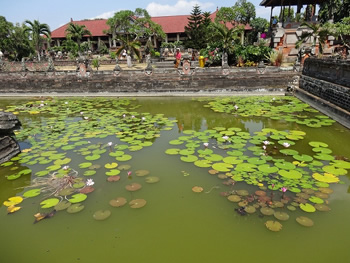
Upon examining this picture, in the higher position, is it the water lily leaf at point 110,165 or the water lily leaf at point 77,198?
the water lily leaf at point 110,165

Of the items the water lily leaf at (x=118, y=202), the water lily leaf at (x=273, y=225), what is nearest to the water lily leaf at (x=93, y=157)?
the water lily leaf at (x=118, y=202)

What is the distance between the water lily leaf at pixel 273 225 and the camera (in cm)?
247

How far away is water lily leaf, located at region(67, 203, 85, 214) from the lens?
2.85 meters

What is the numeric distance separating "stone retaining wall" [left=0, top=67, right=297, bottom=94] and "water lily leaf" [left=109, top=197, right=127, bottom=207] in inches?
323

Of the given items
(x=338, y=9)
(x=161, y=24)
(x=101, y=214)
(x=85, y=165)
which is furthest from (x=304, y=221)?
(x=161, y=24)

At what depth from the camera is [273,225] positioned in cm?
251

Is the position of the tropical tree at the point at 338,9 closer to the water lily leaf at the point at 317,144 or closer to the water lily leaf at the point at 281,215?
the water lily leaf at the point at 317,144

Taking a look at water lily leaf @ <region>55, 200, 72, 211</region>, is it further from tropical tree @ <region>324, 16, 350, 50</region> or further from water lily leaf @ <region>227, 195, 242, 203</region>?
tropical tree @ <region>324, 16, 350, 50</region>

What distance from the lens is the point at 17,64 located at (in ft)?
46.3

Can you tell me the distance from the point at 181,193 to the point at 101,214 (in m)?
1.02

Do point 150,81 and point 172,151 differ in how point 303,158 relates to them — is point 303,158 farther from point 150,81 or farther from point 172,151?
point 150,81

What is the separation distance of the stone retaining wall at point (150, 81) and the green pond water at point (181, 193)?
4654 mm

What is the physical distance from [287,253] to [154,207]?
147 centimetres

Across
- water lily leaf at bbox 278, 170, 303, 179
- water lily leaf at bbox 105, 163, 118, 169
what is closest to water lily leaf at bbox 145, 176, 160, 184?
water lily leaf at bbox 105, 163, 118, 169
